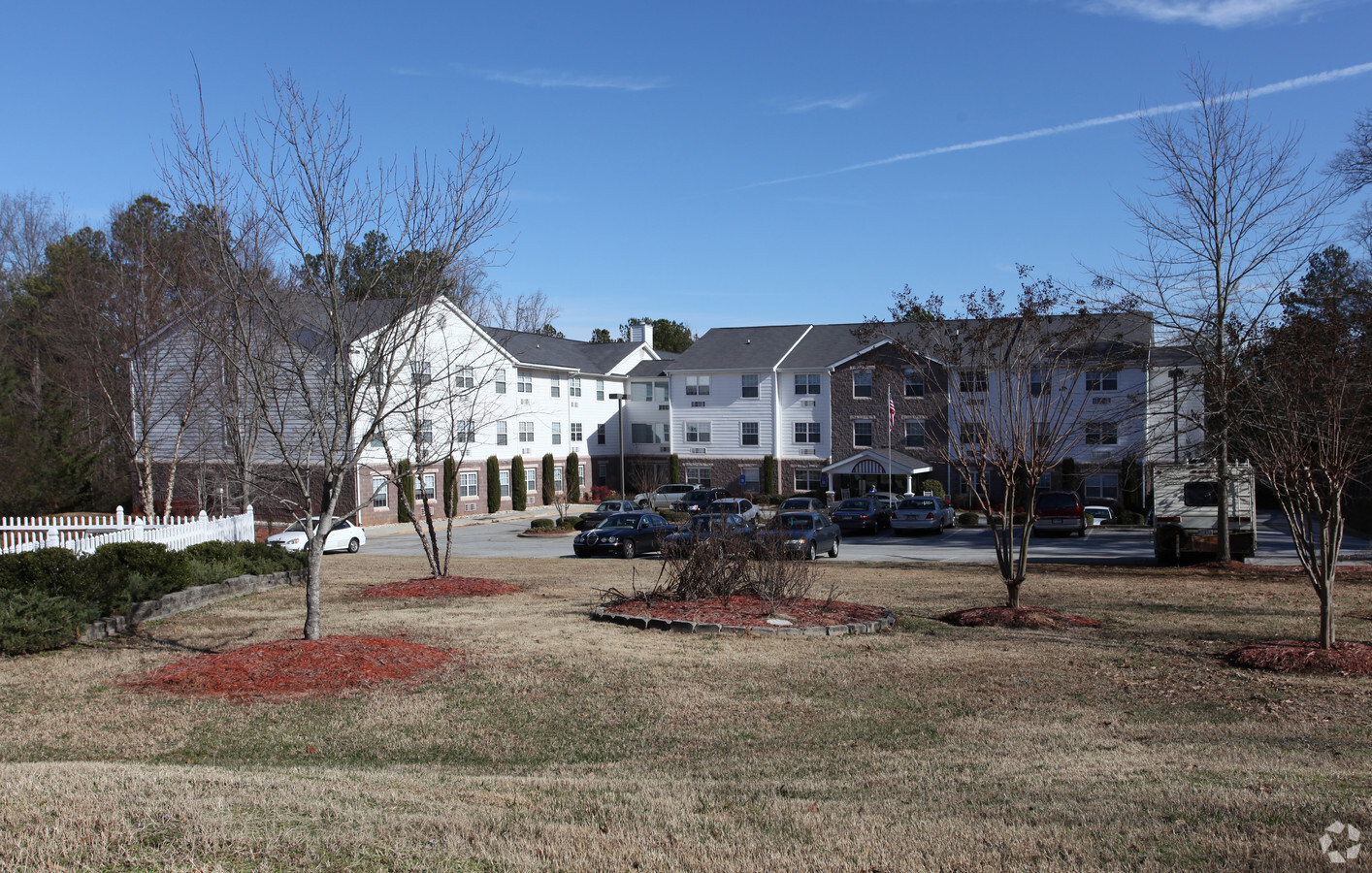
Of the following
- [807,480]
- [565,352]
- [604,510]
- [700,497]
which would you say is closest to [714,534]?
[604,510]

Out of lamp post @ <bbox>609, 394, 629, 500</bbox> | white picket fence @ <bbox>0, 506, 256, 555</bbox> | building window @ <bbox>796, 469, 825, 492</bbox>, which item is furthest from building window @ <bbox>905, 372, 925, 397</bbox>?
white picket fence @ <bbox>0, 506, 256, 555</bbox>

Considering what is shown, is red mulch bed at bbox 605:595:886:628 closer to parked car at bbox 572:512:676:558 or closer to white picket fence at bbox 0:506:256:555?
white picket fence at bbox 0:506:256:555

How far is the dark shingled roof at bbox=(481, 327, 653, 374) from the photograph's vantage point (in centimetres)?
5712

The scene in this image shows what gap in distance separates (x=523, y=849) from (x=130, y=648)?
9.80m

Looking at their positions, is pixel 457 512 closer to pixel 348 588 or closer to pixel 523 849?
pixel 348 588

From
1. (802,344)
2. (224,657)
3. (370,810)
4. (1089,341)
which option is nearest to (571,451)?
(802,344)

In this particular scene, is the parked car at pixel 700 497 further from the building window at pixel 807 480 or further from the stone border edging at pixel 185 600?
the stone border edging at pixel 185 600

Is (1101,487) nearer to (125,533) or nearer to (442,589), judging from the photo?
(442,589)

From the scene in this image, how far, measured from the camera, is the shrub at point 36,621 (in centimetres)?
1207

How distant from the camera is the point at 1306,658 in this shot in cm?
1112

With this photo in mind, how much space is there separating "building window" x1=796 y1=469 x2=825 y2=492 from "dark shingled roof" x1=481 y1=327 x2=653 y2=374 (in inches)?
584

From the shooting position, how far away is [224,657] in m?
11.4

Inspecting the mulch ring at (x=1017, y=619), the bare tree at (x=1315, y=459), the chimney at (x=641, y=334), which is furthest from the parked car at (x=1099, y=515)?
the chimney at (x=641, y=334)

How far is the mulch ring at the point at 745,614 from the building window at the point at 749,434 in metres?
41.5
